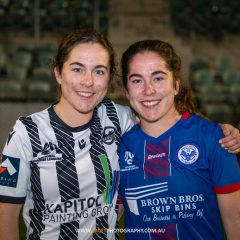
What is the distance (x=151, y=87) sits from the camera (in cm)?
130

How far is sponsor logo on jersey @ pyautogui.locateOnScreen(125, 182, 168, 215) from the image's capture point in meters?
1.25

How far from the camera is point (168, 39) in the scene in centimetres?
735

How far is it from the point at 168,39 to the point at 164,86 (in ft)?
20.5

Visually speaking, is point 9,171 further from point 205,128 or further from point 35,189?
point 205,128

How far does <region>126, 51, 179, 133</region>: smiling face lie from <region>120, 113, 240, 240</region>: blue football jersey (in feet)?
0.25

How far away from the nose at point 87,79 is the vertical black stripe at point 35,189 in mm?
234

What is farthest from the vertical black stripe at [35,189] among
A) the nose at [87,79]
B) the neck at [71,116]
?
the nose at [87,79]

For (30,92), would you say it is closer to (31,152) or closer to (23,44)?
(23,44)

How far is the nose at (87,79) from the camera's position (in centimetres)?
131

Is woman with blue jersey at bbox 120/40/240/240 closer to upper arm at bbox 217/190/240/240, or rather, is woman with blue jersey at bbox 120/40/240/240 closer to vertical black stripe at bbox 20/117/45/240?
upper arm at bbox 217/190/240/240

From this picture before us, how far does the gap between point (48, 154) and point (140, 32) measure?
6.35 meters

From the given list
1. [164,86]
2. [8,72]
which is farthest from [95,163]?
[8,72]

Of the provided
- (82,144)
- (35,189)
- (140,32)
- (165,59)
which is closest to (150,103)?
(165,59)

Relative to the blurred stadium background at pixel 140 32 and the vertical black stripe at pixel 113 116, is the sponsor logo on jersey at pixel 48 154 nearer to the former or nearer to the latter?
the vertical black stripe at pixel 113 116
